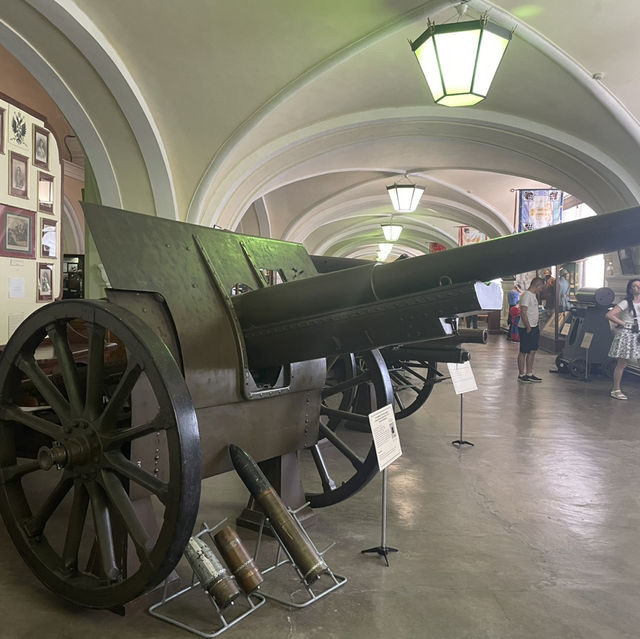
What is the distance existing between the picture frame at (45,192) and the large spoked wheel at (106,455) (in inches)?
129

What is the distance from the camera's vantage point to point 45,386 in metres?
2.68

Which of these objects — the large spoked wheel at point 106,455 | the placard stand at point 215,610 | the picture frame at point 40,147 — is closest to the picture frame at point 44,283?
the picture frame at point 40,147

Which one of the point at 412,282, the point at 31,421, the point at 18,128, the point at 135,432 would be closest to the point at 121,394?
the point at 135,432

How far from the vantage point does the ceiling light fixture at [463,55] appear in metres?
4.19

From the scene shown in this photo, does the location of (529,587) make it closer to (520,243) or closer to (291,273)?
(520,243)

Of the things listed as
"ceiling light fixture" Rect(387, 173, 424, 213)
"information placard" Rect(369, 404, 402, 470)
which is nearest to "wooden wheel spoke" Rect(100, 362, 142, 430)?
"information placard" Rect(369, 404, 402, 470)

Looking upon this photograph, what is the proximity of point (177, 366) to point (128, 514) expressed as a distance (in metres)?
0.60

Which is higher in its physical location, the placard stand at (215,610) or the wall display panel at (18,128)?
the wall display panel at (18,128)

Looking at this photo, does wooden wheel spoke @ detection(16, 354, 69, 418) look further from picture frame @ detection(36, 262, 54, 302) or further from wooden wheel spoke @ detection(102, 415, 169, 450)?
picture frame @ detection(36, 262, 54, 302)

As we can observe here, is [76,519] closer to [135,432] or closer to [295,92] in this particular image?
[135,432]

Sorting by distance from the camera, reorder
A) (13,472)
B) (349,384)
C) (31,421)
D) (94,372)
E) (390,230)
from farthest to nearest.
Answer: (390,230)
(349,384)
(13,472)
(31,421)
(94,372)

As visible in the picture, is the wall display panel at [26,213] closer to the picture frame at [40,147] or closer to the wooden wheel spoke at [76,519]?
the picture frame at [40,147]

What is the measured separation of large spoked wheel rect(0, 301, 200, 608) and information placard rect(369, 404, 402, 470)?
3.18 feet

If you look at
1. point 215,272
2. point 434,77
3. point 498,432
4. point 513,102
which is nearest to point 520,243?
point 215,272
